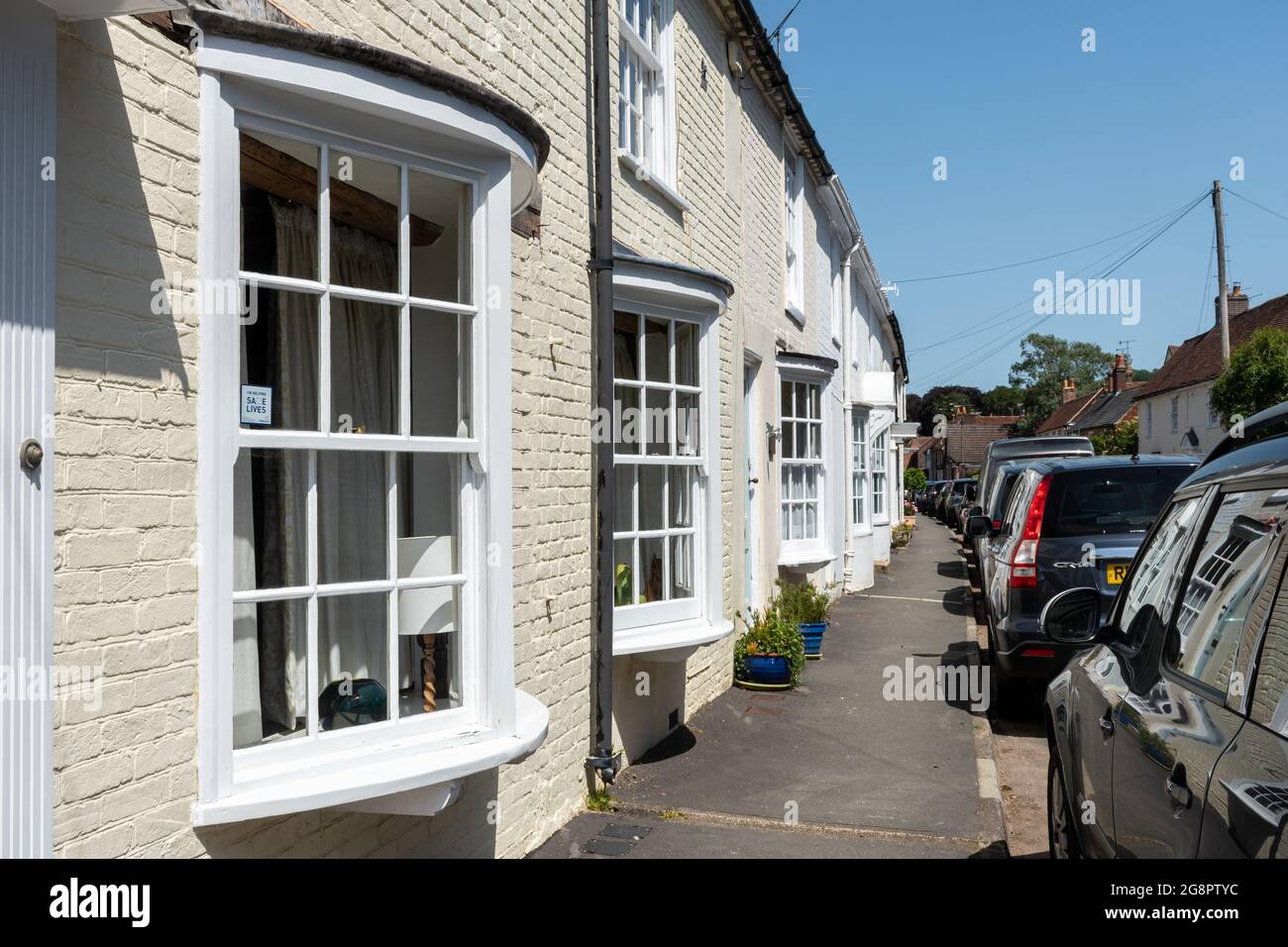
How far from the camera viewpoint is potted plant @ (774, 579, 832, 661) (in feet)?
35.7

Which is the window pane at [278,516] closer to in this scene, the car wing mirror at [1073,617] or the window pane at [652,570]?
the car wing mirror at [1073,617]

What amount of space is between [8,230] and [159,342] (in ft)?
1.78

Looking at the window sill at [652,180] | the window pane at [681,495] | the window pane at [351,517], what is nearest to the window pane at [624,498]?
the window pane at [681,495]

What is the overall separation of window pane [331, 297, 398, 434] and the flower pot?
7462mm

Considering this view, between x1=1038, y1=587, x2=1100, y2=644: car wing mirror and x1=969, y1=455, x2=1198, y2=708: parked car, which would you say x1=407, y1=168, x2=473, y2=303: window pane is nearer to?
x1=1038, y1=587, x2=1100, y2=644: car wing mirror

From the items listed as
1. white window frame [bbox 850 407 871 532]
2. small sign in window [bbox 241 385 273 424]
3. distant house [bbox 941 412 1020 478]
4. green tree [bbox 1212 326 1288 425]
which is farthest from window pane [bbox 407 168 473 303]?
distant house [bbox 941 412 1020 478]

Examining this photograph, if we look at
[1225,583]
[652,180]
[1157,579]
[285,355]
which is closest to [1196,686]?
[1225,583]

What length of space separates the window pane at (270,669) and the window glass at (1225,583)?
270 centimetres

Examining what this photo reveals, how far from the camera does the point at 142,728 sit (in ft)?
9.93

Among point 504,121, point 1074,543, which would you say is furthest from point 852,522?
point 504,121

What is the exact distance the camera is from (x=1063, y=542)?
783cm

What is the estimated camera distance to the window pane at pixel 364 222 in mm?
3766

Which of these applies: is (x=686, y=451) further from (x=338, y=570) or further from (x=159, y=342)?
(x=159, y=342)

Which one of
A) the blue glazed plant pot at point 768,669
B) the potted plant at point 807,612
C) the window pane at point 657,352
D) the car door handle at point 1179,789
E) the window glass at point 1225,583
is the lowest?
the blue glazed plant pot at point 768,669
